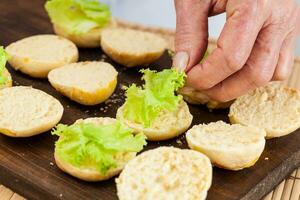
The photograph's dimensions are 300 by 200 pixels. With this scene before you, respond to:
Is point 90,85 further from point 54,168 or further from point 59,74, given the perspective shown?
point 54,168

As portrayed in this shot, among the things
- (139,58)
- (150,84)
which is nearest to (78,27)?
(139,58)

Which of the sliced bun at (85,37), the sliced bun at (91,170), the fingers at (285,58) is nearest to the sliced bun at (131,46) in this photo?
the sliced bun at (85,37)

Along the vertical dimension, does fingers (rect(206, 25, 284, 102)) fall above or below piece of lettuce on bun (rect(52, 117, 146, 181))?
above

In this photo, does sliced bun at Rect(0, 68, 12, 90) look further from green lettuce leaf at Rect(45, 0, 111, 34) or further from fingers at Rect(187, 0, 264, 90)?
fingers at Rect(187, 0, 264, 90)

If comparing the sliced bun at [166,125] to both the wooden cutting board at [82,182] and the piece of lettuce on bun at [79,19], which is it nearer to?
the wooden cutting board at [82,182]

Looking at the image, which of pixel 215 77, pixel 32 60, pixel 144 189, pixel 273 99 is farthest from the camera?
pixel 32 60

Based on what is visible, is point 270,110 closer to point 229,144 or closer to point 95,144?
point 229,144


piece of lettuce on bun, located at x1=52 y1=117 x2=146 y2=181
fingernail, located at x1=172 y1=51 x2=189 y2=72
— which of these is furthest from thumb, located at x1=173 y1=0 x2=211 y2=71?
piece of lettuce on bun, located at x1=52 y1=117 x2=146 y2=181
